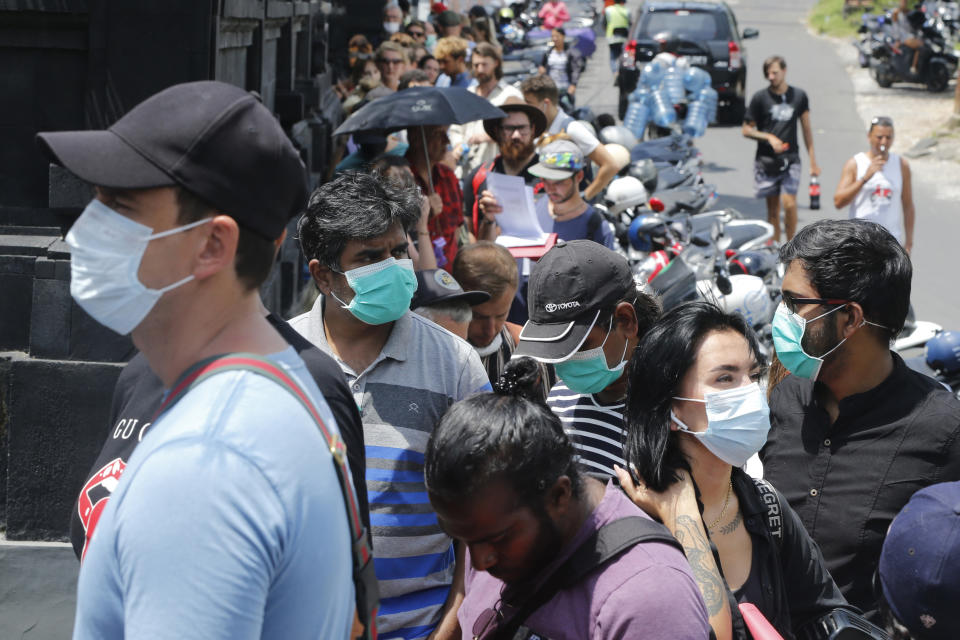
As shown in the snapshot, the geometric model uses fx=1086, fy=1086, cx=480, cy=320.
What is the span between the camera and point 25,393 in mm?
4883

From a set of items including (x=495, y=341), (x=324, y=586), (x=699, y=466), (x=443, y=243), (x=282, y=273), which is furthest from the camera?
(x=282, y=273)

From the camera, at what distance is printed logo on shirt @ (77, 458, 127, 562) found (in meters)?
2.34

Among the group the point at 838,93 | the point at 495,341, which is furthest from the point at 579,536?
the point at 838,93

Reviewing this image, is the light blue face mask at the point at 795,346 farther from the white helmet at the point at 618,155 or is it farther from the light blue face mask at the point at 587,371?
the white helmet at the point at 618,155

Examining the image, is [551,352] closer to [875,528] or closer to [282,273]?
[875,528]

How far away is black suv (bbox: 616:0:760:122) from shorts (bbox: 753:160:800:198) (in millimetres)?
8233

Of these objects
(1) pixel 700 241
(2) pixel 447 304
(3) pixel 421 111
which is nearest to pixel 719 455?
(2) pixel 447 304

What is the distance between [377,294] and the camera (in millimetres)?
3207

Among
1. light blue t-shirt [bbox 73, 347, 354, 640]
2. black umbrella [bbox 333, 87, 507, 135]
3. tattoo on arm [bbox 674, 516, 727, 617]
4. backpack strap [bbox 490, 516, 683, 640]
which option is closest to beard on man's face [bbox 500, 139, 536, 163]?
black umbrella [bbox 333, 87, 507, 135]

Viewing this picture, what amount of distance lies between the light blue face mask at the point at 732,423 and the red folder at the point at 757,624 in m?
→ 0.41

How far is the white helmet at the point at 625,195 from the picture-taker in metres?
9.27

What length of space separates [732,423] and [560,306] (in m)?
0.81

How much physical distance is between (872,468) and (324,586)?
7.48 feet

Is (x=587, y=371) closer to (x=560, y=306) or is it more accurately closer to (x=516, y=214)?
(x=560, y=306)
